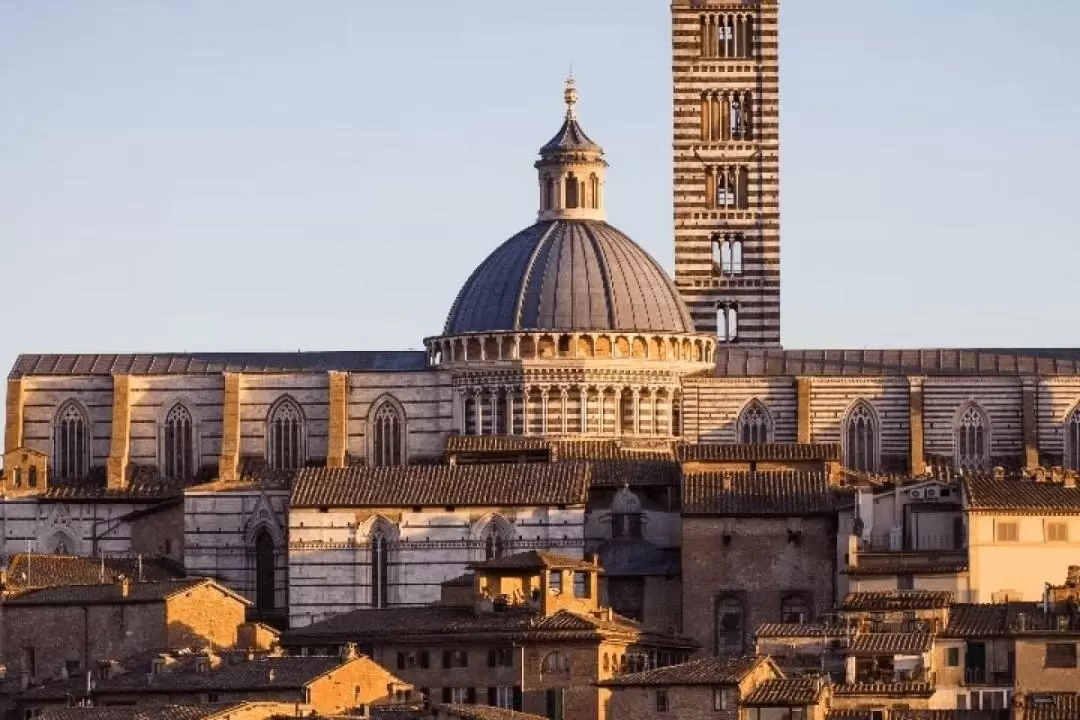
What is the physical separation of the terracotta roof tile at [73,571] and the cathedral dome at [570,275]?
9.73m

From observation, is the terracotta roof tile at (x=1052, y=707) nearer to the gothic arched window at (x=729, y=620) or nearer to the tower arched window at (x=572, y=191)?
the gothic arched window at (x=729, y=620)

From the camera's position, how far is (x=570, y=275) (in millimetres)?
112562

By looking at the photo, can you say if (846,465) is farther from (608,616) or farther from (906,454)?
(608,616)

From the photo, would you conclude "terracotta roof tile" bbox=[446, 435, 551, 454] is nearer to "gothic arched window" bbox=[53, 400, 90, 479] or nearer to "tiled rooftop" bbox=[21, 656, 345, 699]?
"gothic arched window" bbox=[53, 400, 90, 479]

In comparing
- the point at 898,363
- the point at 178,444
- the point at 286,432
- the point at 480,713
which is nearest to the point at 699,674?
the point at 480,713

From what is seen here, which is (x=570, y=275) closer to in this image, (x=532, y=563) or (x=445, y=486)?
(x=445, y=486)

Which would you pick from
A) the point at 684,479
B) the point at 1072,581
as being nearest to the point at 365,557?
the point at 684,479

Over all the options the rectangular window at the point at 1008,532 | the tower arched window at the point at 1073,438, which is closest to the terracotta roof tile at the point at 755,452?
the tower arched window at the point at 1073,438

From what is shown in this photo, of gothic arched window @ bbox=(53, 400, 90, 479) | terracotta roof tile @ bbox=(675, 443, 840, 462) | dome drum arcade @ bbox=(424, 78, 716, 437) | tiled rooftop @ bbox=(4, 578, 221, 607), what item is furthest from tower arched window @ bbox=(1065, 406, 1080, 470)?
gothic arched window @ bbox=(53, 400, 90, 479)

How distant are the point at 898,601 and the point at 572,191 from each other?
2481 centimetres

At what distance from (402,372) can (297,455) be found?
3.14 metres

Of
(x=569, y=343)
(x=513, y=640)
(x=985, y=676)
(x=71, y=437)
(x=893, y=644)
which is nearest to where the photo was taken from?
(x=985, y=676)

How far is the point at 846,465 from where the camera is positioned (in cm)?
11238

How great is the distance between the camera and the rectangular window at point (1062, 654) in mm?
88250
